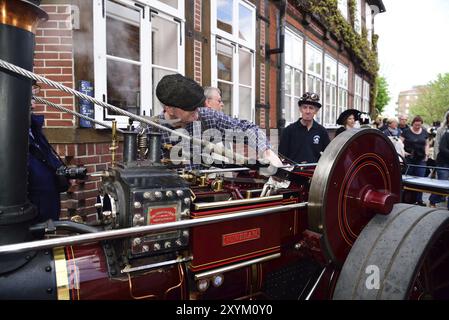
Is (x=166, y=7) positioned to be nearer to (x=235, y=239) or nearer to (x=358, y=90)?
(x=235, y=239)

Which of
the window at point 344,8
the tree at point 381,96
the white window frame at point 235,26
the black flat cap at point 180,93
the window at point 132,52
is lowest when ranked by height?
the black flat cap at point 180,93

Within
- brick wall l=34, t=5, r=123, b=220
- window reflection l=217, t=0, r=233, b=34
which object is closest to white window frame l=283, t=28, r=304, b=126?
window reflection l=217, t=0, r=233, b=34

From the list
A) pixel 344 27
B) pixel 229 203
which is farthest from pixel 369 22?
pixel 229 203

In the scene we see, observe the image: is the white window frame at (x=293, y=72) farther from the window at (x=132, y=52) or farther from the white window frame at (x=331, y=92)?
the window at (x=132, y=52)

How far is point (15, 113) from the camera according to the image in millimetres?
1140

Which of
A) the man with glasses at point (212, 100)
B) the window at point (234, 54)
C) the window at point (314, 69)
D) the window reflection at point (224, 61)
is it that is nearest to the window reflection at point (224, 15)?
the window at point (234, 54)

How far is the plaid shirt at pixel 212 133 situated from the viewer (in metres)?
2.18

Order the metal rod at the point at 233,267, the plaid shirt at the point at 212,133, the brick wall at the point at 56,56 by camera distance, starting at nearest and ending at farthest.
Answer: the metal rod at the point at 233,267 < the plaid shirt at the point at 212,133 < the brick wall at the point at 56,56

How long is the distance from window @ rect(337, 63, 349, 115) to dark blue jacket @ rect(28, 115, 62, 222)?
12567mm

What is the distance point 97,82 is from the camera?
3.54 meters

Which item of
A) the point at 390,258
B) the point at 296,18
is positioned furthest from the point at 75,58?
the point at 296,18

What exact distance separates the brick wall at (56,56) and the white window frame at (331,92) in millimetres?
9456
